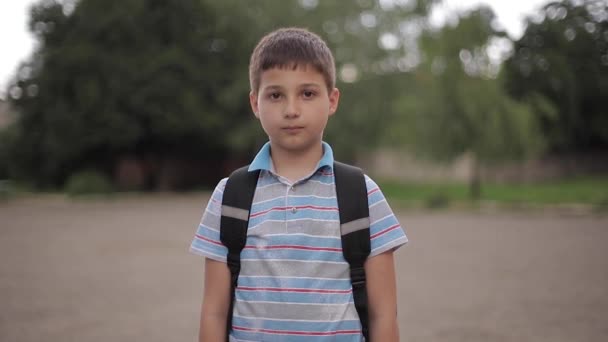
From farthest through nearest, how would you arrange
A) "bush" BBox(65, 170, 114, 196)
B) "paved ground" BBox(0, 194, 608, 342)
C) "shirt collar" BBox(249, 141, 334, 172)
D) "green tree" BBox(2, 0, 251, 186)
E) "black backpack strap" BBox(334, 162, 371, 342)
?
"green tree" BBox(2, 0, 251, 186) < "bush" BBox(65, 170, 114, 196) < "paved ground" BBox(0, 194, 608, 342) < "shirt collar" BBox(249, 141, 334, 172) < "black backpack strap" BBox(334, 162, 371, 342)

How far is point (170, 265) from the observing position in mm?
7410

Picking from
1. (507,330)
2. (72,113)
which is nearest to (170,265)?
(507,330)

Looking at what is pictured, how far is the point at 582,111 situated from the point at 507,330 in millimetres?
35258

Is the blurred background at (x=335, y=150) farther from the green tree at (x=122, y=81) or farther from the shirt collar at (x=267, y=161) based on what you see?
the shirt collar at (x=267, y=161)

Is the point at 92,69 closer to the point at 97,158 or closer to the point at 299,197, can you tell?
the point at 97,158

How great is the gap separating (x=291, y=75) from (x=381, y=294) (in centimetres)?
76

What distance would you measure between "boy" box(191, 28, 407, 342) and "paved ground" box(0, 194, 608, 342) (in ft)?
8.85

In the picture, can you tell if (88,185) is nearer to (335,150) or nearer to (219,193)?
(335,150)

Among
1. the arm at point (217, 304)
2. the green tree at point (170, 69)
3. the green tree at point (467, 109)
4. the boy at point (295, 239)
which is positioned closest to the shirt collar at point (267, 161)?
the boy at point (295, 239)

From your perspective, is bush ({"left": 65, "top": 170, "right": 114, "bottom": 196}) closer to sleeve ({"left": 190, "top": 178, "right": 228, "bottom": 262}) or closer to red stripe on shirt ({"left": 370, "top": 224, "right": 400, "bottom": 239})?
sleeve ({"left": 190, "top": 178, "right": 228, "bottom": 262})

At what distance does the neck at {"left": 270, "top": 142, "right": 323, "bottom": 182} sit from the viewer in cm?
181

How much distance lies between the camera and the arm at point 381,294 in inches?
68.1

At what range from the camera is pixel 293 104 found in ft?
5.58

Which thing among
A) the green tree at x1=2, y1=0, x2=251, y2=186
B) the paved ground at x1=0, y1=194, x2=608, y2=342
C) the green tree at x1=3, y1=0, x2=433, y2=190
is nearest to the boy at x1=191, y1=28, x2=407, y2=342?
the paved ground at x1=0, y1=194, x2=608, y2=342
